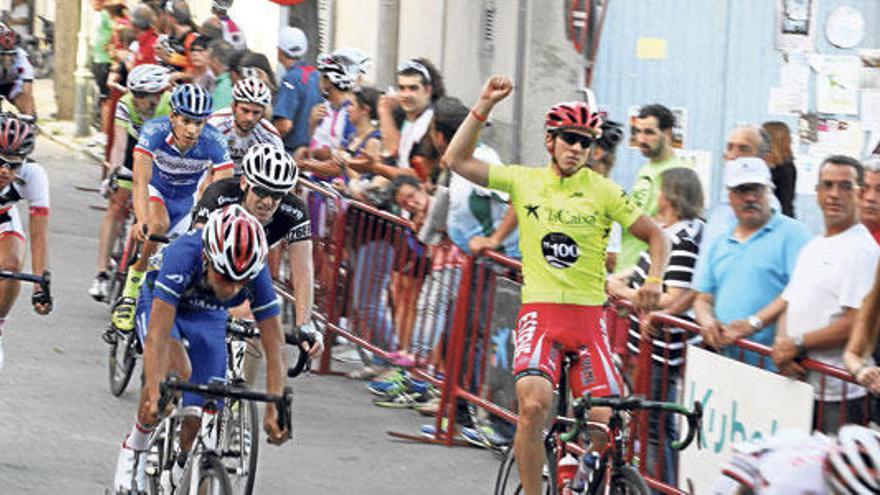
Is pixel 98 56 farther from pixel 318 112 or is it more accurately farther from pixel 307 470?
pixel 307 470

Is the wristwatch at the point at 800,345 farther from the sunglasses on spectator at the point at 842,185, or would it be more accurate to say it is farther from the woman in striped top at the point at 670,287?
the woman in striped top at the point at 670,287

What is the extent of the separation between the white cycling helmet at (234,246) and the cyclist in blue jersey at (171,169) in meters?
4.49

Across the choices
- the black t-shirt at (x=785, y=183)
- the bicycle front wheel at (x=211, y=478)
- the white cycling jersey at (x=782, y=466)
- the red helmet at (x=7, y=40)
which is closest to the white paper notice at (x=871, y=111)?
the black t-shirt at (x=785, y=183)

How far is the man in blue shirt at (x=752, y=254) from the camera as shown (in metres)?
9.56

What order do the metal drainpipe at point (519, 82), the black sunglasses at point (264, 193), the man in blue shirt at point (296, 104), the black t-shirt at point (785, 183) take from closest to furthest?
the black sunglasses at point (264, 193) → the black t-shirt at point (785, 183) → the man in blue shirt at point (296, 104) → the metal drainpipe at point (519, 82)

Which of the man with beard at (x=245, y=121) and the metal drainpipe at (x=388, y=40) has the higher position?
the metal drainpipe at (x=388, y=40)

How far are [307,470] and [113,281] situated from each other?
181 inches

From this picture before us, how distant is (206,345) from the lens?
8.73 meters

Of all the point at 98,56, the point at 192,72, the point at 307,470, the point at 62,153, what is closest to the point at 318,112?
the point at 192,72

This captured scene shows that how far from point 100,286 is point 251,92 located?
286 centimetres

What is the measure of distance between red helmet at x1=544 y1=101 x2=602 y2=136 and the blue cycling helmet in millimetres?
3845

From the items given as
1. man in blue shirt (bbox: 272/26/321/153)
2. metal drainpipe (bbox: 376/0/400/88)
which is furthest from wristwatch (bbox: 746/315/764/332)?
metal drainpipe (bbox: 376/0/400/88)

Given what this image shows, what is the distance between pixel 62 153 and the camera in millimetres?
26719

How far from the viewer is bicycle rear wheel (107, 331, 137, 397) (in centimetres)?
1250
